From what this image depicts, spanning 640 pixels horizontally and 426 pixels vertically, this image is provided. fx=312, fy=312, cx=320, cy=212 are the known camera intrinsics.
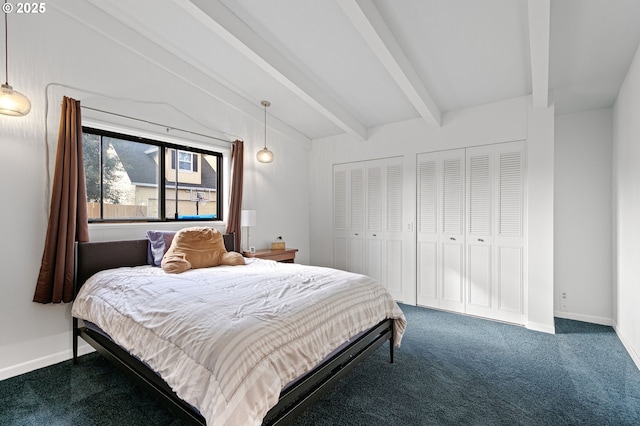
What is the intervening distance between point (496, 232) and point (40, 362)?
4.65 m

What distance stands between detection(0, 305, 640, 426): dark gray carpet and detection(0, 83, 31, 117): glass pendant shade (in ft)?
6.48

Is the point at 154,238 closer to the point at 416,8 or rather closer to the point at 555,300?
the point at 416,8

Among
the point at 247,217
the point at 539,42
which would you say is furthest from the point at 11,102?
the point at 539,42

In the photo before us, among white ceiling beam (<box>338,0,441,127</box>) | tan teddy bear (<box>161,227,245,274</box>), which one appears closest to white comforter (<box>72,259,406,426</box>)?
tan teddy bear (<box>161,227,245,274</box>)

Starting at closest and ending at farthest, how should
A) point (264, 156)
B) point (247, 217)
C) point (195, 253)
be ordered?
point (195, 253), point (247, 217), point (264, 156)

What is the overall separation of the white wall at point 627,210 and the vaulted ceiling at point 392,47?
267mm

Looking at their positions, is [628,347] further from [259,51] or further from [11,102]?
[11,102]

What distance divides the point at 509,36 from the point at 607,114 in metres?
2.04

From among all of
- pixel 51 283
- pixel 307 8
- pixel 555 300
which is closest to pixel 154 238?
pixel 51 283

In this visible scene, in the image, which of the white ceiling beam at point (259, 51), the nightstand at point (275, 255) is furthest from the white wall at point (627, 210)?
the nightstand at point (275, 255)

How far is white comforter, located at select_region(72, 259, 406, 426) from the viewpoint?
135 centimetres

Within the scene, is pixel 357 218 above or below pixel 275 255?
above

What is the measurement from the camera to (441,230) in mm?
4086

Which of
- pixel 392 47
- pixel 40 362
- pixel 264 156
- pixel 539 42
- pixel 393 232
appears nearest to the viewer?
pixel 539 42
